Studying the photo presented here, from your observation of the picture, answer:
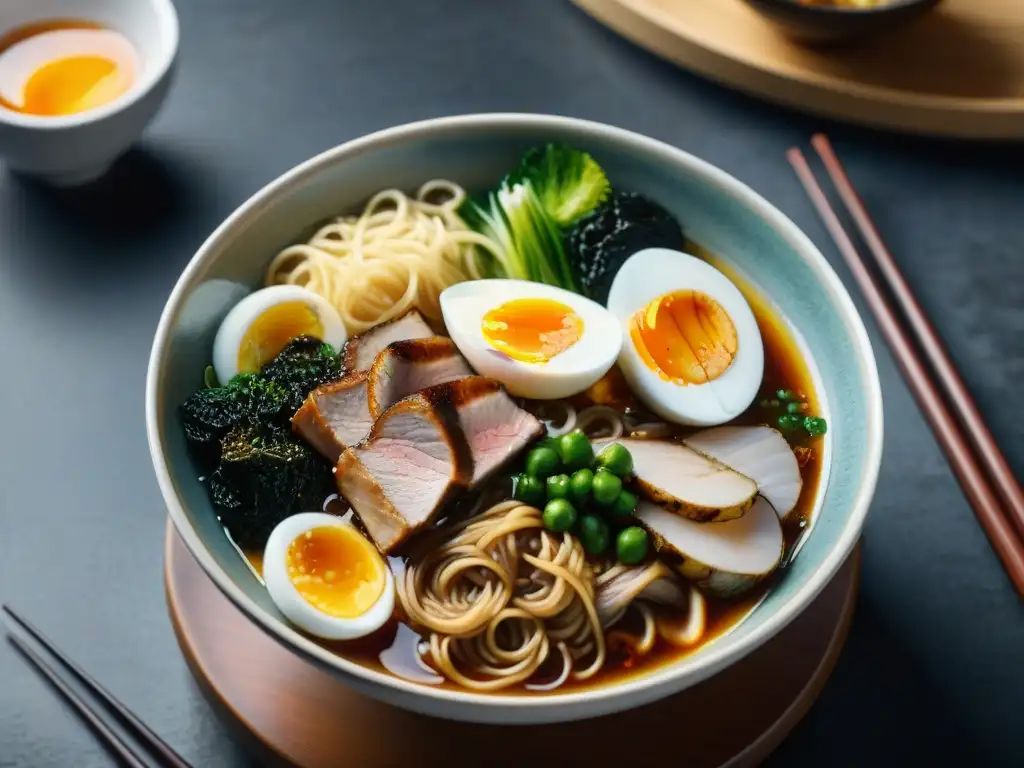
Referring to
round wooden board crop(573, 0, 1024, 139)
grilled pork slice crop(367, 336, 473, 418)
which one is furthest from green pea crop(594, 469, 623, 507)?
round wooden board crop(573, 0, 1024, 139)

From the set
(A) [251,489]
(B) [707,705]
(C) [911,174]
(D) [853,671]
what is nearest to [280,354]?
(A) [251,489]

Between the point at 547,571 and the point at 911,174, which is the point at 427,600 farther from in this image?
the point at 911,174

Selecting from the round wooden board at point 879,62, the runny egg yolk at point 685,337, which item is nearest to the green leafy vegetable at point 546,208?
the runny egg yolk at point 685,337

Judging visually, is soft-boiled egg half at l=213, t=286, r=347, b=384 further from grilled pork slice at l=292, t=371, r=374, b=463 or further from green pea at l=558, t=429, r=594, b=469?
green pea at l=558, t=429, r=594, b=469

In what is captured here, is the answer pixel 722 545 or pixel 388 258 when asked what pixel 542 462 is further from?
pixel 388 258

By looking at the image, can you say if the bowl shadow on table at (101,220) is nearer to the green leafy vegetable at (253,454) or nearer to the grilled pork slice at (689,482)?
the green leafy vegetable at (253,454)

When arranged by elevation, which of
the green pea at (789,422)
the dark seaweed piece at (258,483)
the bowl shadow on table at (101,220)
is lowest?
the green pea at (789,422)

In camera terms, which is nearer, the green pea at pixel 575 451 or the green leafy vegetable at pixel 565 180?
the green pea at pixel 575 451
